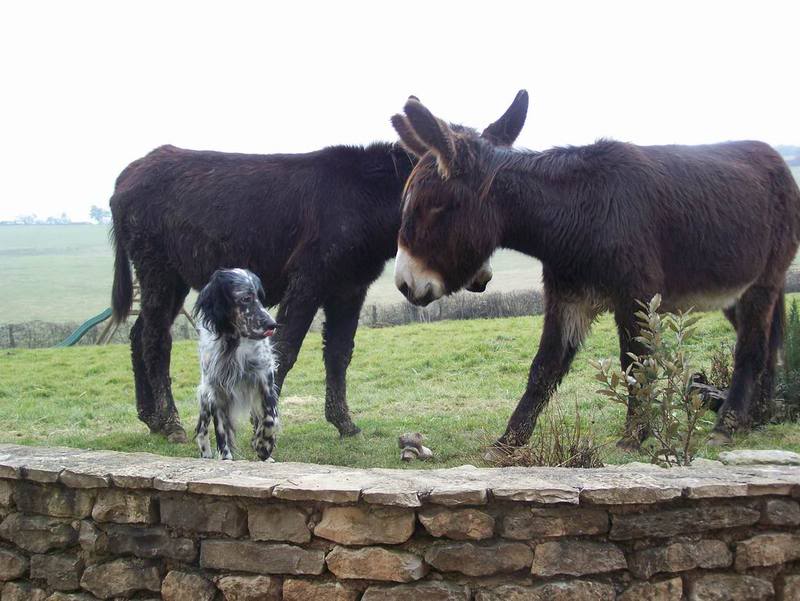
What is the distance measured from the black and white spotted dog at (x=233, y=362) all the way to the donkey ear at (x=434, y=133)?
142 centimetres

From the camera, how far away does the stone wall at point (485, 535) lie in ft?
11.1

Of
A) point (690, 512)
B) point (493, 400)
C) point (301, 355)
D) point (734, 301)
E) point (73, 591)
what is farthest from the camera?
point (301, 355)

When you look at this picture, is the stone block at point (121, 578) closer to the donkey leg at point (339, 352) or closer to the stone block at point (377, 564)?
the stone block at point (377, 564)

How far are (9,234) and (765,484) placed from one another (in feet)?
216

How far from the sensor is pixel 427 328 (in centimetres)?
1538

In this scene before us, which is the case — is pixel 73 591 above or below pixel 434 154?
below

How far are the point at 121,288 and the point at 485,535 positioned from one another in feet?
18.4

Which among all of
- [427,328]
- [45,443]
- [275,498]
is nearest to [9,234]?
[427,328]

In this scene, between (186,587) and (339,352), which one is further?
(339,352)

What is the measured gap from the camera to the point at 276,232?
6.37 m

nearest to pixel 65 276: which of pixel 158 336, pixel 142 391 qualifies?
pixel 142 391

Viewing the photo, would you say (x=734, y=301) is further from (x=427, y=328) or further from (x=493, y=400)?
(x=427, y=328)

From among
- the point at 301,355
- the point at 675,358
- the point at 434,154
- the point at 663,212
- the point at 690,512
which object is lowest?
the point at 301,355

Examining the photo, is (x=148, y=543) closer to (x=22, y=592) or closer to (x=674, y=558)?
A: (x=22, y=592)
